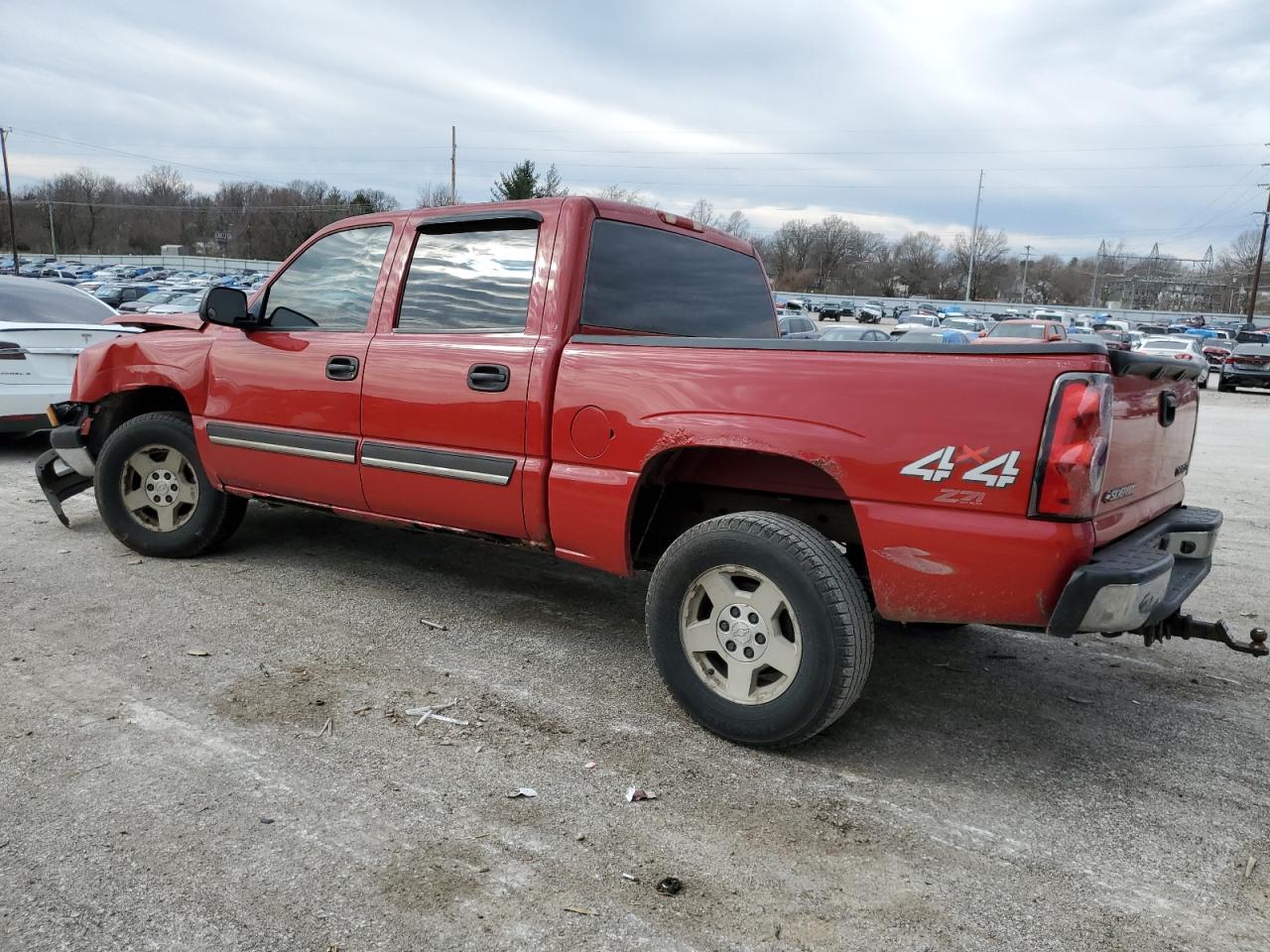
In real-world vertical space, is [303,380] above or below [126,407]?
above

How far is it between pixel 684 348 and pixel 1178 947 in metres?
2.32

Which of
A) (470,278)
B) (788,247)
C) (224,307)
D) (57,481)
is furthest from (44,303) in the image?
(788,247)

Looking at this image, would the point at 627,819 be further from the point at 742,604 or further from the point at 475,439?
the point at 475,439

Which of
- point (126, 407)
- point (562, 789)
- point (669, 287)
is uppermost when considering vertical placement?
point (669, 287)

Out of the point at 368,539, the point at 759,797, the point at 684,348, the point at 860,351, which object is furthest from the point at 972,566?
the point at 368,539

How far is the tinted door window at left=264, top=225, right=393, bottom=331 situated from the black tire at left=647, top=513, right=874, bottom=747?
2.17 meters

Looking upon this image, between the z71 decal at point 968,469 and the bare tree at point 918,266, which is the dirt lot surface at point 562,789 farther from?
the bare tree at point 918,266

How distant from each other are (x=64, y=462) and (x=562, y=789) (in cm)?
448

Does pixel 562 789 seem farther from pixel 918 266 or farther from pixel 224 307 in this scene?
pixel 918 266

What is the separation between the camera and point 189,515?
536 centimetres

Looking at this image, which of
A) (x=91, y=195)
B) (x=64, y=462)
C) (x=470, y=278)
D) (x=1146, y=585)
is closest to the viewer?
(x=1146, y=585)

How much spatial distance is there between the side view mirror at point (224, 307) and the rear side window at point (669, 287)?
74.9 inches

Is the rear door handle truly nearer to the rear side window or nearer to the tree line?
the rear side window

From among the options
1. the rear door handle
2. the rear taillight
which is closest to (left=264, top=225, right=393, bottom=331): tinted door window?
the rear door handle
